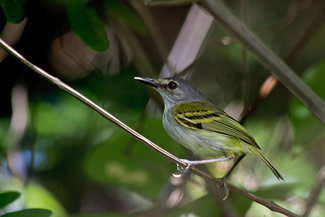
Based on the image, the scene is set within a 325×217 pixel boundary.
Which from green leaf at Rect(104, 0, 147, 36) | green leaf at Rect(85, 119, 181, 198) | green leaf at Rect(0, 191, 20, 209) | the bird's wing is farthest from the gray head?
green leaf at Rect(0, 191, 20, 209)

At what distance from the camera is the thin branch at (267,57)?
210 cm

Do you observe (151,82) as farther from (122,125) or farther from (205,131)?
(122,125)

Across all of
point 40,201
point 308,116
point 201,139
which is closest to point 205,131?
point 201,139

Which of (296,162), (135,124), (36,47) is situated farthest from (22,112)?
(296,162)

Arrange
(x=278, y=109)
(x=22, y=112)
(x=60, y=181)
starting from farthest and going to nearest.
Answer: (x=278, y=109), (x=60, y=181), (x=22, y=112)

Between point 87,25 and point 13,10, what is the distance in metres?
Answer: 0.41

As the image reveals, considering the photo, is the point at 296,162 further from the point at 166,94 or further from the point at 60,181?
the point at 60,181

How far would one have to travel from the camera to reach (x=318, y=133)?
2885 mm

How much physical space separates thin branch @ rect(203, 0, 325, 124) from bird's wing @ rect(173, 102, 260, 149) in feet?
1.55

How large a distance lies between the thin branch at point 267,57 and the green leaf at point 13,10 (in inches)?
30.3

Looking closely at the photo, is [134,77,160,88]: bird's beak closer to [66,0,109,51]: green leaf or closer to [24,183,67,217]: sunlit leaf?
[66,0,109,51]: green leaf

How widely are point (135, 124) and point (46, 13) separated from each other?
3.25ft

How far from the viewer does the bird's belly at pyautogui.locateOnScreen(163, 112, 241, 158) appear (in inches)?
102

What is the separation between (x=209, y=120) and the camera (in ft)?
8.98
